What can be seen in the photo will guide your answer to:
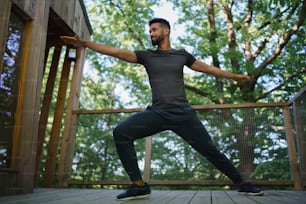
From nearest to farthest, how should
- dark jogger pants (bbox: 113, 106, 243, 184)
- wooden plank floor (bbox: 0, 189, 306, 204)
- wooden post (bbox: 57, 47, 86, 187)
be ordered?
wooden plank floor (bbox: 0, 189, 306, 204)
dark jogger pants (bbox: 113, 106, 243, 184)
wooden post (bbox: 57, 47, 86, 187)

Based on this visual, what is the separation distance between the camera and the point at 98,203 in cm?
197

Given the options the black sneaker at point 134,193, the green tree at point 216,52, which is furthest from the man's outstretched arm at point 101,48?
the green tree at point 216,52

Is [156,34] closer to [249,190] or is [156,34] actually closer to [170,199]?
[170,199]

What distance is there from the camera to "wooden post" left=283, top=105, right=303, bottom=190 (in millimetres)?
3377

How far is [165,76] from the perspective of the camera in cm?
240

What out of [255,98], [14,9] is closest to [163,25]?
[14,9]

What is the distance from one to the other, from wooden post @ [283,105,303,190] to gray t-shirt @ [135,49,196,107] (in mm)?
1767

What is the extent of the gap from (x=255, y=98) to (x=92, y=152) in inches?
200

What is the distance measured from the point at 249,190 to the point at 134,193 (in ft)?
3.14

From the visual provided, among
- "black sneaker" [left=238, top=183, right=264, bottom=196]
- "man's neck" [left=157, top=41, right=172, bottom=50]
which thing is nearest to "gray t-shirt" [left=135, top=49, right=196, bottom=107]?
"man's neck" [left=157, top=41, right=172, bottom=50]

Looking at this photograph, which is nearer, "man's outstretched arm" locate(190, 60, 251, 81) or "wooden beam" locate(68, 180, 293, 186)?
"man's outstretched arm" locate(190, 60, 251, 81)

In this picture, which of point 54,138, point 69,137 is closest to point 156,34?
point 69,137

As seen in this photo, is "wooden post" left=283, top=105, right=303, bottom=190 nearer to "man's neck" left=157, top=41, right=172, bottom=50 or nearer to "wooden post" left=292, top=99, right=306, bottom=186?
"wooden post" left=292, top=99, right=306, bottom=186

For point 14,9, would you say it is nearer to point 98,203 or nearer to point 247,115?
point 98,203
